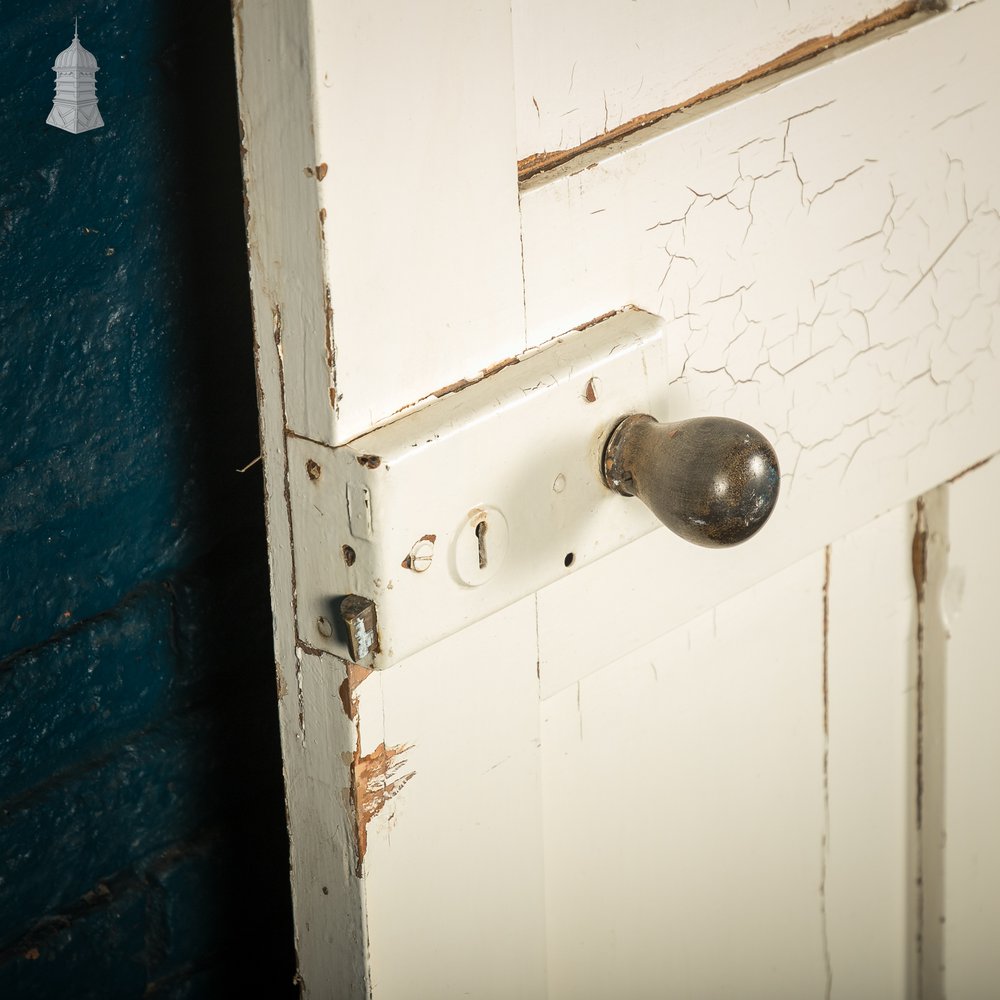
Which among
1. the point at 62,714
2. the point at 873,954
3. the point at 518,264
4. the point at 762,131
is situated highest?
the point at 762,131

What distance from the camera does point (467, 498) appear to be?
0.65 meters

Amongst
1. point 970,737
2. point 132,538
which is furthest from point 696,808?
point 132,538

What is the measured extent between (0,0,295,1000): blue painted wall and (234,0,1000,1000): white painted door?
20 centimetres

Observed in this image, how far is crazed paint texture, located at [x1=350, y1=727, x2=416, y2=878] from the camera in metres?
0.69

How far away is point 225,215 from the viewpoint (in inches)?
32.7

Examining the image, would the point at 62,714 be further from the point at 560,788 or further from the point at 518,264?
the point at 518,264

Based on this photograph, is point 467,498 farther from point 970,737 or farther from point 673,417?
point 970,737

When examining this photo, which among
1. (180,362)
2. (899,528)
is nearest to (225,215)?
(180,362)

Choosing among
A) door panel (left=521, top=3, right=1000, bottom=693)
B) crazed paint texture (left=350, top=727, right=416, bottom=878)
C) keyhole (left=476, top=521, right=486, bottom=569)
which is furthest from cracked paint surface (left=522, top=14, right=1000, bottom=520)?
crazed paint texture (left=350, top=727, right=416, bottom=878)

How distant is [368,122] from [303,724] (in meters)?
0.29

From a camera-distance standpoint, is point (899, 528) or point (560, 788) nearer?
point (560, 788)

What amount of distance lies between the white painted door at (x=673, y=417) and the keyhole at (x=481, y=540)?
28 mm

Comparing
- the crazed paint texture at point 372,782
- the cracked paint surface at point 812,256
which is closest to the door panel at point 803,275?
the cracked paint surface at point 812,256

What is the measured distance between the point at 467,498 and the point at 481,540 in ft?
0.08
